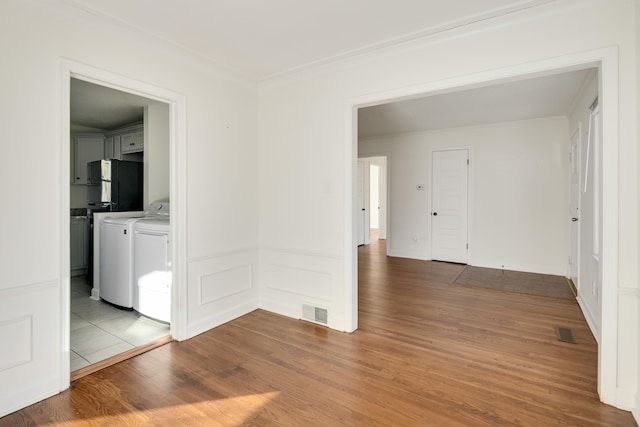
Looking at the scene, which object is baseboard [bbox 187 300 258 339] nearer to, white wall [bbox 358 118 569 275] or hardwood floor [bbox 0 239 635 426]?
hardwood floor [bbox 0 239 635 426]

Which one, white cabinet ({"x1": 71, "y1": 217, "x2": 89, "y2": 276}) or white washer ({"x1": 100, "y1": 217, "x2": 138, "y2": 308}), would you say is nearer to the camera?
white washer ({"x1": 100, "y1": 217, "x2": 138, "y2": 308})

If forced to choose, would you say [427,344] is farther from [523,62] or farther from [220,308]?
[523,62]

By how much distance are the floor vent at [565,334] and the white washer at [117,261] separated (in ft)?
13.5

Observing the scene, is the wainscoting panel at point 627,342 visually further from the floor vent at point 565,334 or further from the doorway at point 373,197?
the doorway at point 373,197

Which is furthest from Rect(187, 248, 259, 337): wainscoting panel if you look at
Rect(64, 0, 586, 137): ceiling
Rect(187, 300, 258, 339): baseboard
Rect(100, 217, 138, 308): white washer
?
Rect(64, 0, 586, 137): ceiling

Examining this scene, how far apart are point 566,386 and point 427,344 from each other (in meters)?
0.96

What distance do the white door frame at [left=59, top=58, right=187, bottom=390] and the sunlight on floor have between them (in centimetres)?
55

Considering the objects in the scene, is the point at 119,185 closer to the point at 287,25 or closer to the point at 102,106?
→ the point at 102,106

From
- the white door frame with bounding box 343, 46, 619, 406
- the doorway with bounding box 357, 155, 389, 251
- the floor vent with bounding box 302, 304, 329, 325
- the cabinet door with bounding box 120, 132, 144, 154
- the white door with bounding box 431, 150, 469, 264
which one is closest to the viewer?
the white door frame with bounding box 343, 46, 619, 406

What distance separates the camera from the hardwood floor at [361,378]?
1.92 metres

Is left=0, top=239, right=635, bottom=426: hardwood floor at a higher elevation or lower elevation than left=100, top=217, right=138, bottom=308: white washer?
lower

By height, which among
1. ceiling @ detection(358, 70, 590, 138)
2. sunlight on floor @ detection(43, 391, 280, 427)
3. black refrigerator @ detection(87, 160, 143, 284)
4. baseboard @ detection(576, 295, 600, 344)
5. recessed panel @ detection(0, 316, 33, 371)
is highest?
ceiling @ detection(358, 70, 590, 138)

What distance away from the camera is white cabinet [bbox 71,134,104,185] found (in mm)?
5598

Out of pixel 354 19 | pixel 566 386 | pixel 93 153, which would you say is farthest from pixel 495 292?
pixel 93 153
